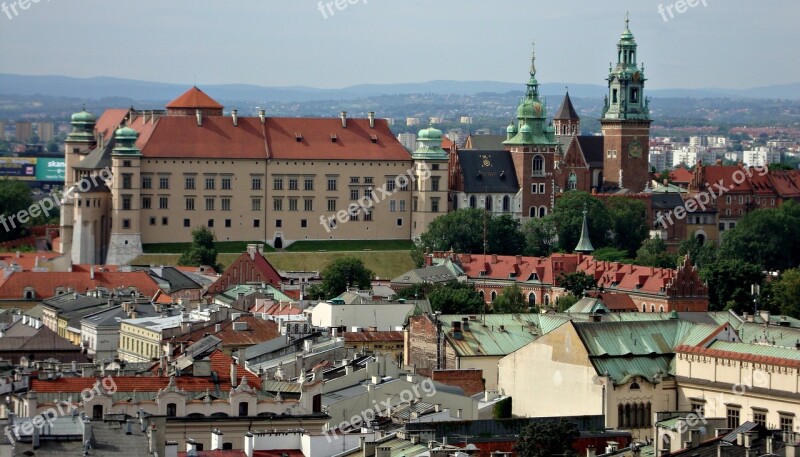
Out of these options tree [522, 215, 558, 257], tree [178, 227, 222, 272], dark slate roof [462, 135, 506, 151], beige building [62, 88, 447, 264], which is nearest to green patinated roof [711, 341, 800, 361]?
tree [178, 227, 222, 272]

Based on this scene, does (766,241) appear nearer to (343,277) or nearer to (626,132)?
(626,132)

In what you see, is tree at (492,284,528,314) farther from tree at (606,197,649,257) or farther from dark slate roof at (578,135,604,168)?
dark slate roof at (578,135,604,168)

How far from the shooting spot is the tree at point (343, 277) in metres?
108

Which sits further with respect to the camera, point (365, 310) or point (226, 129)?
point (226, 129)

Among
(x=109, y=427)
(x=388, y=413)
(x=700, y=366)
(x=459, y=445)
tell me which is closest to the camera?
(x=109, y=427)

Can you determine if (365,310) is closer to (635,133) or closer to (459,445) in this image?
(459,445)

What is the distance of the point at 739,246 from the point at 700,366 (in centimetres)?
8078

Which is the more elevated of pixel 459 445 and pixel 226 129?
pixel 226 129

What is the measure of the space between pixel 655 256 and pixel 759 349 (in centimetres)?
6971

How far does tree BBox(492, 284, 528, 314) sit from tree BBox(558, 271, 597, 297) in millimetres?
2134

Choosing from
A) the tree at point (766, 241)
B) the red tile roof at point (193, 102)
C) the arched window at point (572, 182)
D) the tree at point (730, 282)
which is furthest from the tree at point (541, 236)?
the tree at point (730, 282)

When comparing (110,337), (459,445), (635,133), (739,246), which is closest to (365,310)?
(110,337)

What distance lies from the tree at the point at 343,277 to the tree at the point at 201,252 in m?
10.3

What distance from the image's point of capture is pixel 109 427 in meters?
41.4
